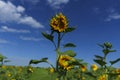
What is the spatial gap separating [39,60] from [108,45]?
3.48 metres

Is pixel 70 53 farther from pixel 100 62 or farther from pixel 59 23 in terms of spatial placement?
pixel 100 62

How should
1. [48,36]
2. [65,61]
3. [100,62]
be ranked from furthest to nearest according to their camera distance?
[100,62] < [48,36] < [65,61]

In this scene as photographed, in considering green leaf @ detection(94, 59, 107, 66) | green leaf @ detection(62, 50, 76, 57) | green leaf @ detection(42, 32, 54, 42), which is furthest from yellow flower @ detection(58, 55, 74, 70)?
green leaf @ detection(94, 59, 107, 66)

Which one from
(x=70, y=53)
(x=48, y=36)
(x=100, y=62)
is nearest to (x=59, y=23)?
(x=48, y=36)

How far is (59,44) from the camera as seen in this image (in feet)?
14.2

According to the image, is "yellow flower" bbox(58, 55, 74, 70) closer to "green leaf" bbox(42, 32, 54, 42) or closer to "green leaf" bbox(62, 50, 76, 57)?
"green leaf" bbox(62, 50, 76, 57)

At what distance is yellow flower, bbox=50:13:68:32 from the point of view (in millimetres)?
4242

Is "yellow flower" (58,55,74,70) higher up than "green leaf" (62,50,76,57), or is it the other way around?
"green leaf" (62,50,76,57)

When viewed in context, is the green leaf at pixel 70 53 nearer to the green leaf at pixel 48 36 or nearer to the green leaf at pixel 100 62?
the green leaf at pixel 48 36

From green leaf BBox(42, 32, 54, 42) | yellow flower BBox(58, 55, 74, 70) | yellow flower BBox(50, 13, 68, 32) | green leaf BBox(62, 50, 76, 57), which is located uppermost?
yellow flower BBox(50, 13, 68, 32)

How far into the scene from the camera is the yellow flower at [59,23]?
13.9 ft

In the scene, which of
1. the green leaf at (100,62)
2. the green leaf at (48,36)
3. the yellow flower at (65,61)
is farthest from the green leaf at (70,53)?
the green leaf at (100,62)

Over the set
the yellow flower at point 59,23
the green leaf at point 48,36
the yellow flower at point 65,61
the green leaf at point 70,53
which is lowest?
the yellow flower at point 65,61

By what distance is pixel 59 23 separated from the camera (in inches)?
168
